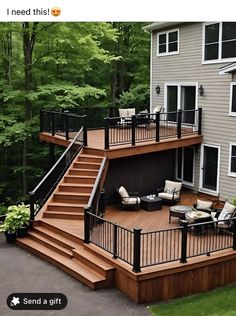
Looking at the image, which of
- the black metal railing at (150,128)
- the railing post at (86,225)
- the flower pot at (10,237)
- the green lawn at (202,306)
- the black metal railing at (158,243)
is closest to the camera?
the green lawn at (202,306)

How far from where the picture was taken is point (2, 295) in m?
9.44

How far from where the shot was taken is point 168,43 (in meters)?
17.7

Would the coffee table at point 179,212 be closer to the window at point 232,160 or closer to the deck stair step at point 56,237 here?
the window at point 232,160

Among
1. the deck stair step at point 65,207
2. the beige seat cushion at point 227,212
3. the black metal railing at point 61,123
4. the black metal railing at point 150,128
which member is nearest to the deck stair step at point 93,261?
the deck stair step at point 65,207

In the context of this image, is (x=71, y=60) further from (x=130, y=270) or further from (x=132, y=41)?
(x=130, y=270)

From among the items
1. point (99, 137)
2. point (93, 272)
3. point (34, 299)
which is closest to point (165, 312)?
point (93, 272)

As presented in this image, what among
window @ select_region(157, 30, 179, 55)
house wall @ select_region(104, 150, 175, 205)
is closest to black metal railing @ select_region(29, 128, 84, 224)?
house wall @ select_region(104, 150, 175, 205)

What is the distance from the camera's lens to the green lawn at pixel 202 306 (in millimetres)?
8898

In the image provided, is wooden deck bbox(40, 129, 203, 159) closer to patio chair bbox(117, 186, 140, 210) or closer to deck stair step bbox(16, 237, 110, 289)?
patio chair bbox(117, 186, 140, 210)

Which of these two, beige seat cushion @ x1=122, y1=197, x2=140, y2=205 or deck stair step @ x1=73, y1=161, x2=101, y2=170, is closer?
deck stair step @ x1=73, y1=161, x2=101, y2=170

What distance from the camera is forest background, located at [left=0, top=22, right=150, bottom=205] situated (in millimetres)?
17906

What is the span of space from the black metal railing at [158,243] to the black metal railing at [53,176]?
2.33 meters

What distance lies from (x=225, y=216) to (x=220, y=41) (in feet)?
22.1
